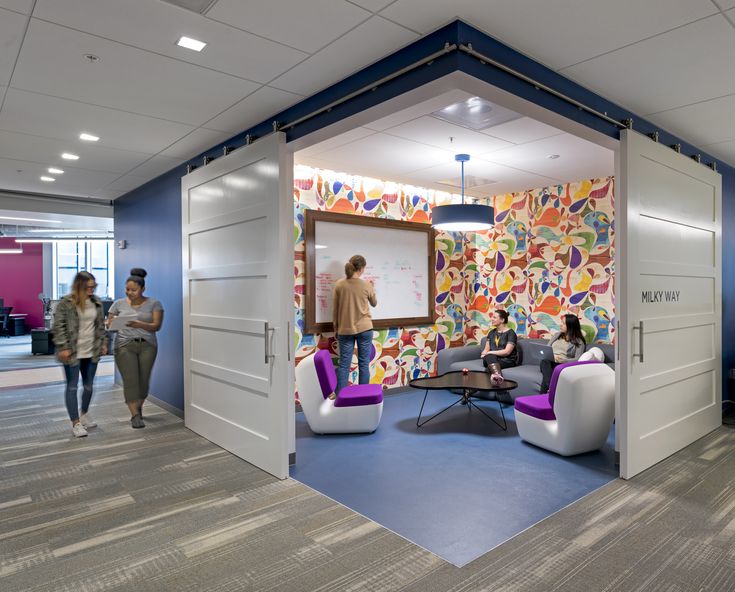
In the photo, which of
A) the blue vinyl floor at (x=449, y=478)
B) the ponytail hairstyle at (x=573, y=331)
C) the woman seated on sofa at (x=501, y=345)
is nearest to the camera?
the blue vinyl floor at (x=449, y=478)

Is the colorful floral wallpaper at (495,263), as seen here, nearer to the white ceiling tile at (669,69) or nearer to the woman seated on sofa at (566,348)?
the woman seated on sofa at (566,348)

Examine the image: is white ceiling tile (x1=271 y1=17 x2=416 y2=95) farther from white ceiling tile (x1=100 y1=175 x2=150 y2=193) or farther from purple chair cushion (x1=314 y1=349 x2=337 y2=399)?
white ceiling tile (x1=100 y1=175 x2=150 y2=193)

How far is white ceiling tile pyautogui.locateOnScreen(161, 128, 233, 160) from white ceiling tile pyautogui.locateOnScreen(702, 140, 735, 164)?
4.02m

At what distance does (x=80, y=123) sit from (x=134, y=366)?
2219 mm

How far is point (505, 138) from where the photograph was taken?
4.21 meters

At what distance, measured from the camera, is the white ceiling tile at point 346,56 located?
2.41m

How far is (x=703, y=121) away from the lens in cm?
371

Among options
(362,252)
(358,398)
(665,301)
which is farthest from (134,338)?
(665,301)

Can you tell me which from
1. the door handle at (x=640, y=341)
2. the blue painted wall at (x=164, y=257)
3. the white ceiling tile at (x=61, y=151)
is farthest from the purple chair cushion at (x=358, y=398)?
the white ceiling tile at (x=61, y=151)

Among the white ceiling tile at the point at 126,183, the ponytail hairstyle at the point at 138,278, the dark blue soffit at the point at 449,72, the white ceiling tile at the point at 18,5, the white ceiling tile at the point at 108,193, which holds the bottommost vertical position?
the ponytail hairstyle at the point at 138,278

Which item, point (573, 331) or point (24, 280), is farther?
point (24, 280)

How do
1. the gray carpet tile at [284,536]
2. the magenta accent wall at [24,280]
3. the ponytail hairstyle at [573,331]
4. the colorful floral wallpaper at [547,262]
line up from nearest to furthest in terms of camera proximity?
the gray carpet tile at [284,536], the ponytail hairstyle at [573,331], the colorful floral wallpaper at [547,262], the magenta accent wall at [24,280]

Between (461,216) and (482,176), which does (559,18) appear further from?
(482,176)

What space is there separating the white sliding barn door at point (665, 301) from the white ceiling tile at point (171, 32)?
235 centimetres
